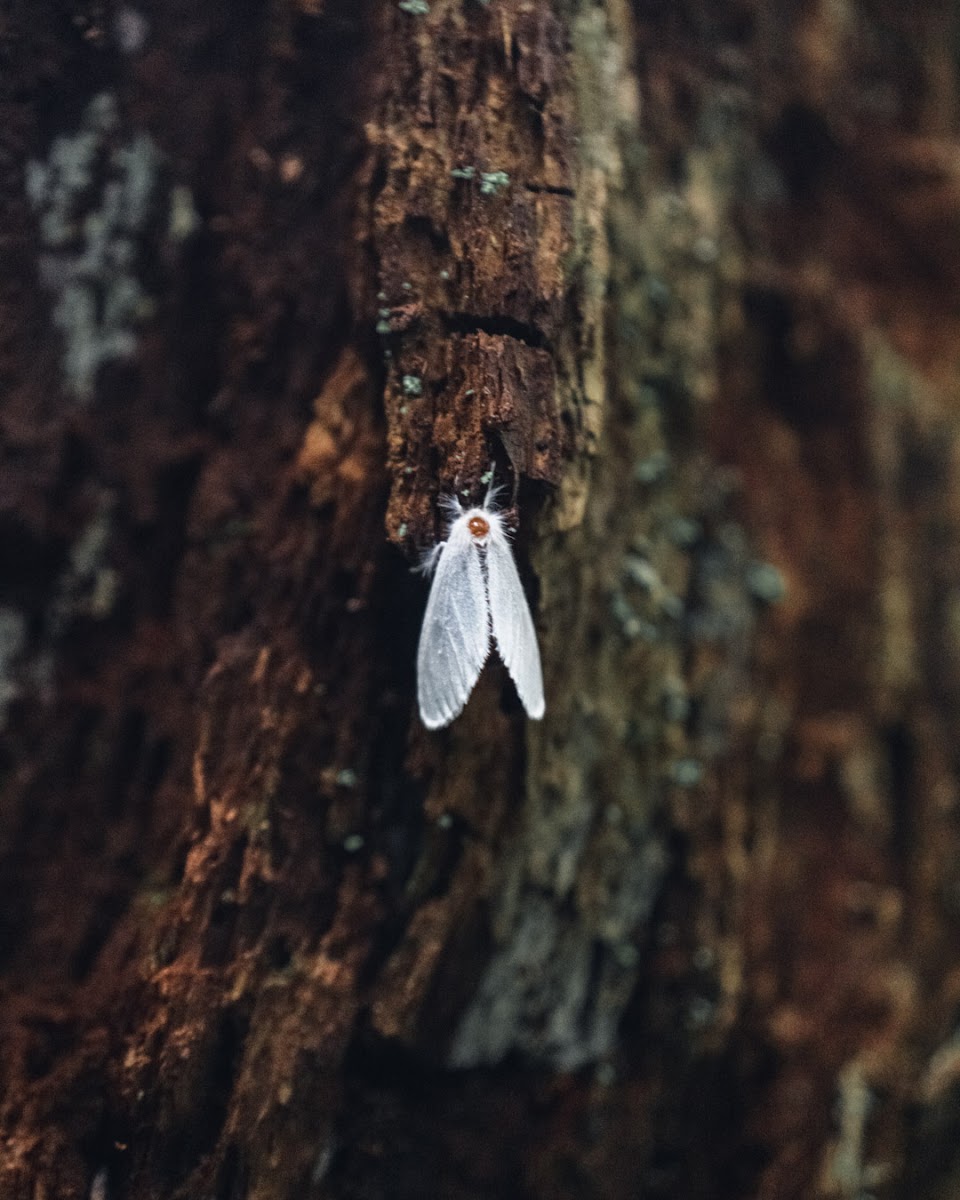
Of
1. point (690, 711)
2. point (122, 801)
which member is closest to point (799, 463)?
point (690, 711)

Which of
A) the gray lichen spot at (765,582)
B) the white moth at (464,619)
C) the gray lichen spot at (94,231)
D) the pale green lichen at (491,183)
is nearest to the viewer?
the white moth at (464,619)

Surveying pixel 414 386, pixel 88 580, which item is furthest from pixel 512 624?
pixel 88 580

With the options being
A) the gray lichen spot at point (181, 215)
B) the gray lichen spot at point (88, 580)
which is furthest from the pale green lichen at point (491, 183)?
the gray lichen spot at point (88, 580)

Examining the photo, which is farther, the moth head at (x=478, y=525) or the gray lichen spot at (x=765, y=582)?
the gray lichen spot at (x=765, y=582)

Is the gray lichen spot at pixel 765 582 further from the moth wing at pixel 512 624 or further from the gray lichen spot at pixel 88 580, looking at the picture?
the gray lichen spot at pixel 88 580

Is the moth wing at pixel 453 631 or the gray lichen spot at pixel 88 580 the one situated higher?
the gray lichen spot at pixel 88 580

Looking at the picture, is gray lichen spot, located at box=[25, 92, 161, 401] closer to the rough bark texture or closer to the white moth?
the rough bark texture
